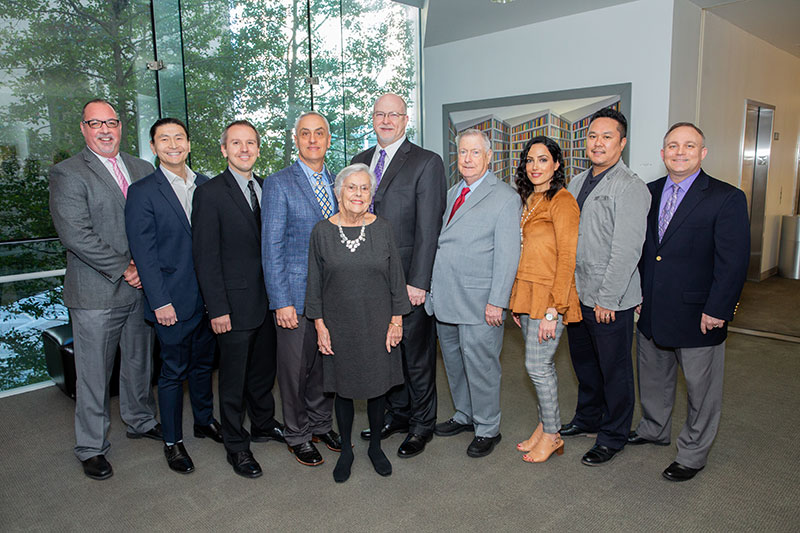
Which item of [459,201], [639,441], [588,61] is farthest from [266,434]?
[588,61]

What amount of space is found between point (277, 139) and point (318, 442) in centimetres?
336

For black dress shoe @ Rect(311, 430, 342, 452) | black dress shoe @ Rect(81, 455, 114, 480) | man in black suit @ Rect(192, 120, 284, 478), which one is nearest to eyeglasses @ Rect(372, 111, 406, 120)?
man in black suit @ Rect(192, 120, 284, 478)

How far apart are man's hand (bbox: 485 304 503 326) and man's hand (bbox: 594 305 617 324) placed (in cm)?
49

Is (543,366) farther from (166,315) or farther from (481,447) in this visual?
(166,315)

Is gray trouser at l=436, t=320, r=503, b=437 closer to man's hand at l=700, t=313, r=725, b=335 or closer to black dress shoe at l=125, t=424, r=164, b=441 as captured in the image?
man's hand at l=700, t=313, r=725, b=335

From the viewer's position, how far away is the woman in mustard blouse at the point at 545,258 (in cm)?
285

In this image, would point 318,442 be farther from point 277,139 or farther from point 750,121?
point 750,121

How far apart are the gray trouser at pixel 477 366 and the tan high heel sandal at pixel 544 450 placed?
233 millimetres

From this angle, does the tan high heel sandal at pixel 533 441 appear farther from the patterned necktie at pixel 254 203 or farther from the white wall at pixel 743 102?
the white wall at pixel 743 102

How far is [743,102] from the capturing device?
688 cm

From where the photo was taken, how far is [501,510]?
2660 millimetres

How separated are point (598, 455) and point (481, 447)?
0.63 metres

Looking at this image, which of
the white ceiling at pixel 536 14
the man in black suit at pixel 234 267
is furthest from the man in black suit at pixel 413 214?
the white ceiling at pixel 536 14

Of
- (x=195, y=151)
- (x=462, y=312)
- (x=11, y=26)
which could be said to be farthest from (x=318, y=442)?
(x=11, y=26)
